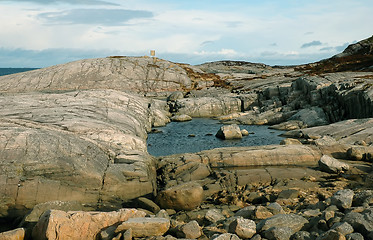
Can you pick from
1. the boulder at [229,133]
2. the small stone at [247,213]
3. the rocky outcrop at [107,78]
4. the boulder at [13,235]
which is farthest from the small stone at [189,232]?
the rocky outcrop at [107,78]

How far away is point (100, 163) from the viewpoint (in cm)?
2188

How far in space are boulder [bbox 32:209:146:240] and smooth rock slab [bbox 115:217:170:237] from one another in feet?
3.05

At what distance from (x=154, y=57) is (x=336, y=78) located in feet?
143

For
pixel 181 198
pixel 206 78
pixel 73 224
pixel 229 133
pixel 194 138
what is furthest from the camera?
pixel 206 78

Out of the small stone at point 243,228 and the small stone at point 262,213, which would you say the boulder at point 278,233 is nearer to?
the small stone at point 243,228

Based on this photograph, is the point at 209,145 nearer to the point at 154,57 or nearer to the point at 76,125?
the point at 76,125

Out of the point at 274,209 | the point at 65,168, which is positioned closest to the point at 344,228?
the point at 274,209

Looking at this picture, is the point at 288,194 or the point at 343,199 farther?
the point at 288,194

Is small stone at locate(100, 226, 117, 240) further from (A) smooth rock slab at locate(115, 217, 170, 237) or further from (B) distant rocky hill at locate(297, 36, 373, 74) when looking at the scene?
(B) distant rocky hill at locate(297, 36, 373, 74)

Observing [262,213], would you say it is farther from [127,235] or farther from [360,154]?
[360,154]

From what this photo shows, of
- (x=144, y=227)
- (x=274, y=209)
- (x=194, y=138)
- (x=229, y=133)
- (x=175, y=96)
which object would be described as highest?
(x=175, y=96)

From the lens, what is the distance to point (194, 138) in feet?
137

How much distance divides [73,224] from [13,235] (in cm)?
229

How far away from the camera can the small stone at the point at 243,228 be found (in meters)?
13.3
